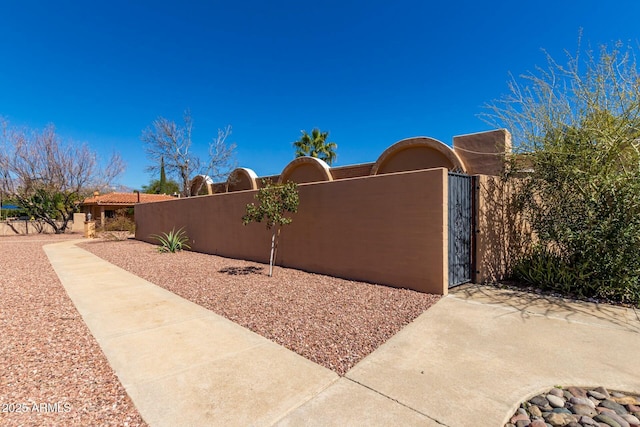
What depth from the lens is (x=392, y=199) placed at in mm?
6781

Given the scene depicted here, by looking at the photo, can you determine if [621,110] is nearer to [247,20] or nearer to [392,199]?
[392,199]

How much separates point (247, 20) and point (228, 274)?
36.0 ft

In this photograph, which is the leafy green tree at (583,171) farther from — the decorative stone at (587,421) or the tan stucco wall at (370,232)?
the decorative stone at (587,421)

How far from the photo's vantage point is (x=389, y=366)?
11.3ft

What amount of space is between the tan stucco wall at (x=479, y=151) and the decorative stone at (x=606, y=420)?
8344 mm

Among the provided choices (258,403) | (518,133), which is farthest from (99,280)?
(518,133)

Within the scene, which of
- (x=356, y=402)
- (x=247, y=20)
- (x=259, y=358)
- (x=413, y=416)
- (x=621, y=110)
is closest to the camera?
(x=413, y=416)

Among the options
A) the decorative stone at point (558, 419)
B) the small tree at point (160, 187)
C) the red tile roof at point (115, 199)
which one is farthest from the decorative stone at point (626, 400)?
the small tree at point (160, 187)

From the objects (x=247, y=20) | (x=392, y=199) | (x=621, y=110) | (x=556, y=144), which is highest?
(x=247, y=20)

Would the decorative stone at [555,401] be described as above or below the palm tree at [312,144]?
below

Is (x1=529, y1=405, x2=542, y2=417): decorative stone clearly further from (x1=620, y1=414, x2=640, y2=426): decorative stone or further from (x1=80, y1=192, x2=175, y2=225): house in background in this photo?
(x1=80, y1=192, x2=175, y2=225): house in background

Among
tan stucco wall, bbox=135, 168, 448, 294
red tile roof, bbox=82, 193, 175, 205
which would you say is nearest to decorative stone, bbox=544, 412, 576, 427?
tan stucco wall, bbox=135, 168, 448, 294

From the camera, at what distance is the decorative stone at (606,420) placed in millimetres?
2539

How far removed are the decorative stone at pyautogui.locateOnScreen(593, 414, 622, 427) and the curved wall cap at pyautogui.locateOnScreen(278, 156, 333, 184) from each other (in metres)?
11.7
